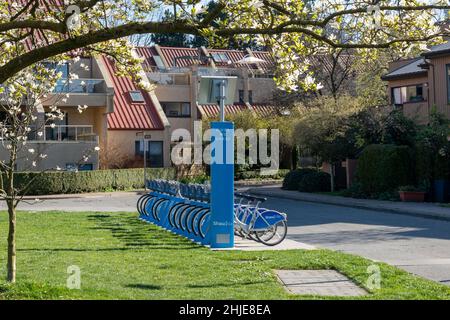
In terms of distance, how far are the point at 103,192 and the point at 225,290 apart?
30813 mm

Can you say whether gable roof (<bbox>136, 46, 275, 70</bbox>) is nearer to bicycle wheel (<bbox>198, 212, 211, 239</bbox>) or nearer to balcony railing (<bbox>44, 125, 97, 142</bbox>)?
balcony railing (<bbox>44, 125, 97, 142</bbox>)

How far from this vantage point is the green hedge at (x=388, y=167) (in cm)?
2903

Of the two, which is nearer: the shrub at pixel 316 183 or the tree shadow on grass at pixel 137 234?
the tree shadow on grass at pixel 137 234

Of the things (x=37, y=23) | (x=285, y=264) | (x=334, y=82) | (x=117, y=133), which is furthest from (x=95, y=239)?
(x=334, y=82)

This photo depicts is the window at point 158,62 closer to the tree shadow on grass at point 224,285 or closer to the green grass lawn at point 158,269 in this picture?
the green grass lawn at point 158,269

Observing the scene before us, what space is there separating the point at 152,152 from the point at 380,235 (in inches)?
1214

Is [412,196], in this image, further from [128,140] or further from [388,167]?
[128,140]

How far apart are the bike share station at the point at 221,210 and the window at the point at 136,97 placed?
31448 mm

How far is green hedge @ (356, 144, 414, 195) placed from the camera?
95.2ft

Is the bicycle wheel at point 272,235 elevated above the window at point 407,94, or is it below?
below

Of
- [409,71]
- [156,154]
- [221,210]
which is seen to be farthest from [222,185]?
[156,154]

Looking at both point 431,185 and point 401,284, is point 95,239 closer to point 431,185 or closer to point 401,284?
point 401,284

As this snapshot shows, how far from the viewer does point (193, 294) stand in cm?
862

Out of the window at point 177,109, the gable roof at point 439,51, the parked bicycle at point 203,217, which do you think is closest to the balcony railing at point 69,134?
the window at point 177,109
